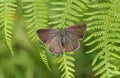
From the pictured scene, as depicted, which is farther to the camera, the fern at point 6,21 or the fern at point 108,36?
the fern at point 6,21

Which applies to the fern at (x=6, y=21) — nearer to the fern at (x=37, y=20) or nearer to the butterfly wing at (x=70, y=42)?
the fern at (x=37, y=20)

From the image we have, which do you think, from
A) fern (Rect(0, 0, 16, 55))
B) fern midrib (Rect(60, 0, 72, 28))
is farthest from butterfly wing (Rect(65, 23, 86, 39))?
fern (Rect(0, 0, 16, 55))

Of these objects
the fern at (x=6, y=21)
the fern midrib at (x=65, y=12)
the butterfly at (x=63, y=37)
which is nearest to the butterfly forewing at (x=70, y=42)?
the butterfly at (x=63, y=37)

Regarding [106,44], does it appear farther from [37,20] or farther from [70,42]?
[37,20]

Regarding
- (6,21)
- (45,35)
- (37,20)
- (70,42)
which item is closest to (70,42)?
(70,42)

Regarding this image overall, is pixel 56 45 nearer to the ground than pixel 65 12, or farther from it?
nearer to the ground

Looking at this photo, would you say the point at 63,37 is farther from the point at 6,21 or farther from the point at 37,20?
the point at 6,21

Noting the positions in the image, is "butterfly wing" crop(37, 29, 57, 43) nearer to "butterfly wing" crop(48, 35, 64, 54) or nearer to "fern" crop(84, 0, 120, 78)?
"butterfly wing" crop(48, 35, 64, 54)

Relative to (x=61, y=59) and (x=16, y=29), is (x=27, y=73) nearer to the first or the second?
(x=16, y=29)

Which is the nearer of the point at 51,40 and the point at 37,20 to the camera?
the point at 51,40
